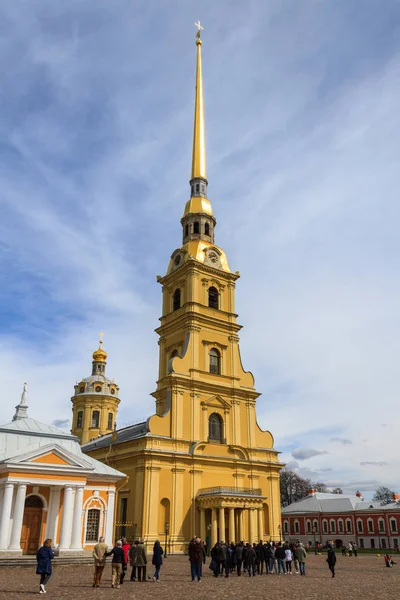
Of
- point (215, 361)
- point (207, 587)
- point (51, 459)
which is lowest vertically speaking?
point (207, 587)

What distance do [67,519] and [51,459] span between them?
9.59 ft

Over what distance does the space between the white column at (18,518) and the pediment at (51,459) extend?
1128 millimetres

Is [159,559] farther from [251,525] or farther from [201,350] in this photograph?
[201,350]

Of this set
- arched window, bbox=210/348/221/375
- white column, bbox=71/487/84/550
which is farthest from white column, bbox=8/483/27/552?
arched window, bbox=210/348/221/375

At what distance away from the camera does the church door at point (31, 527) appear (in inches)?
1035

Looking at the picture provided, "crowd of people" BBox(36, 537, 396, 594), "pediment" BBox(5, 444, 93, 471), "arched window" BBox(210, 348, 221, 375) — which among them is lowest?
"crowd of people" BBox(36, 537, 396, 594)

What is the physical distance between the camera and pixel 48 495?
2694 centimetres

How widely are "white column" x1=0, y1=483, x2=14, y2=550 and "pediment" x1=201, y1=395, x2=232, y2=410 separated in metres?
19.0

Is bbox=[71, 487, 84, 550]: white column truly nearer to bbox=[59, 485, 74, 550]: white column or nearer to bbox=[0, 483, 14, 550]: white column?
bbox=[59, 485, 74, 550]: white column

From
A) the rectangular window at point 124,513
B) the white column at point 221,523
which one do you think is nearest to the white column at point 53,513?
the rectangular window at point 124,513

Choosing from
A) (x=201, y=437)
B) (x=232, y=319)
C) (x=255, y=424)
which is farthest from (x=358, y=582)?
(x=232, y=319)

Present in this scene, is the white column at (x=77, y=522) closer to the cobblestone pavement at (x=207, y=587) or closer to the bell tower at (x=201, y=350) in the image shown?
the cobblestone pavement at (x=207, y=587)

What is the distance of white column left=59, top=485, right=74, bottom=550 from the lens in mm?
25234

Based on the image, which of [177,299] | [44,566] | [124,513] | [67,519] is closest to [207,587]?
[44,566]
